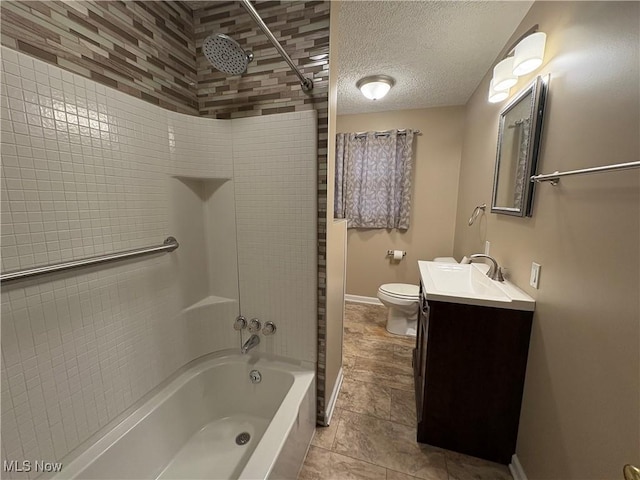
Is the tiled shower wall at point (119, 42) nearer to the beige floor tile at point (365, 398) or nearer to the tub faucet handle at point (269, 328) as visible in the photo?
the tub faucet handle at point (269, 328)

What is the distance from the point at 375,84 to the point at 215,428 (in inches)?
111

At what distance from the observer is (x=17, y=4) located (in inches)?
33.6

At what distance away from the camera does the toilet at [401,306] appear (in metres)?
2.45

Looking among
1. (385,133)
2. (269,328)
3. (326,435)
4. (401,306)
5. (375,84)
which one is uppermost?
(375,84)

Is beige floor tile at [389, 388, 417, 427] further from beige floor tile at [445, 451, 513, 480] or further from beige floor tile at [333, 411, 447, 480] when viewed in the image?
beige floor tile at [445, 451, 513, 480]

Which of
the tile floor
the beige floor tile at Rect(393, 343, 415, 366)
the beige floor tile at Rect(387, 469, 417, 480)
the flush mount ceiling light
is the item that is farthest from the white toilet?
the flush mount ceiling light

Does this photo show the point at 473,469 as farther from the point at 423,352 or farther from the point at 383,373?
the point at 383,373

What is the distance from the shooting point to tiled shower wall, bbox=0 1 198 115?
35.3 inches

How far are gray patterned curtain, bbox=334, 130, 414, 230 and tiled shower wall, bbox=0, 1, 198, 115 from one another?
1949 millimetres

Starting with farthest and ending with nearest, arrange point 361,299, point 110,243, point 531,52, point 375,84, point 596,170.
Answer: point 361,299 → point 375,84 → point 531,52 → point 110,243 → point 596,170

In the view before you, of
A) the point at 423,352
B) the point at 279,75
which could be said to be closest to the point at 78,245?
the point at 279,75

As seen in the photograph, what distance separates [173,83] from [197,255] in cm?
99

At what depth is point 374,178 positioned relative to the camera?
3.11 meters

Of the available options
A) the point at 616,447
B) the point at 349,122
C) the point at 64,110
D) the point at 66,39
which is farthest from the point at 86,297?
the point at 349,122
